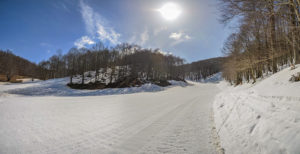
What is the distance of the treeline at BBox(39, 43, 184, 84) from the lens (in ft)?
120

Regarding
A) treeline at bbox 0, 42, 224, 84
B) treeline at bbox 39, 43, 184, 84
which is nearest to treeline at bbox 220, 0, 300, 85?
treeline at bbox 0, 42, 224, 84

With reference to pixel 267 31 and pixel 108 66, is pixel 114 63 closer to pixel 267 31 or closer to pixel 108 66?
pixel 108 66

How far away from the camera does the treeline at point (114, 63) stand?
36.6 metres

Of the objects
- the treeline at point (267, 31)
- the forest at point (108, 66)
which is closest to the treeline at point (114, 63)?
the forest at point (108, 66)

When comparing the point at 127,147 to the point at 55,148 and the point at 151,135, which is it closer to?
the point at 151,135

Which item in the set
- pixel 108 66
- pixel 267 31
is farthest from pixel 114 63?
pixel 267 31

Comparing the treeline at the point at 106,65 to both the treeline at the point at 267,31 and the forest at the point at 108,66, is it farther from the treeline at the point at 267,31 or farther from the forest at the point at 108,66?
the treeline at the point at 267,31

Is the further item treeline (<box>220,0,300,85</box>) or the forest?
the forest

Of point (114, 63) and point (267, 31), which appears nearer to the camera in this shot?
point (267, 31)

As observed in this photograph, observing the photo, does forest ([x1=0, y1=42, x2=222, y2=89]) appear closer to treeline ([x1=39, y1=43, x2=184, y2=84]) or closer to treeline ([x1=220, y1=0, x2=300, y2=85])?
treeline ([x1=39, y1=43, x2=184, y2=84])

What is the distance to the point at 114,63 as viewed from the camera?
37906 mm

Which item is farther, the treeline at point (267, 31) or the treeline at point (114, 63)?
the treeline at point (114, 63)

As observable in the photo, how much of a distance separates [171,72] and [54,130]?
53.5 metres

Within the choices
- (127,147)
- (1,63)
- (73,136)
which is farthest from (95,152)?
(1,63)
